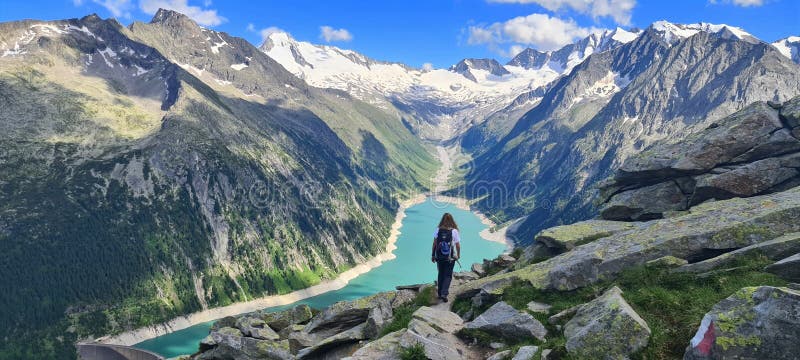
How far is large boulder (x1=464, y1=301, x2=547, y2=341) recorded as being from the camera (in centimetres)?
2052

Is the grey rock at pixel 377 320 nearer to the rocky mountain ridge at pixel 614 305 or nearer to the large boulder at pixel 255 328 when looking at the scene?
the rocky mountain ridge at pixel 614 305

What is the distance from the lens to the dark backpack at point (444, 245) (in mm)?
28156

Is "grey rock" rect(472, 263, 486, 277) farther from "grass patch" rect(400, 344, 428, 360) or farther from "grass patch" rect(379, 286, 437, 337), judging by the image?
"grass patch" rect(400, 344, 428, 360)

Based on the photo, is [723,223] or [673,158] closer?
[723,223]

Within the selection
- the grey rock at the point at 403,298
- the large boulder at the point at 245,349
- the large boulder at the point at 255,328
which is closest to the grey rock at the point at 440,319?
the grey rock at the point at 403,298

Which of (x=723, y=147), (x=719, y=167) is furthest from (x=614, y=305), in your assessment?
(x=723, y=147)

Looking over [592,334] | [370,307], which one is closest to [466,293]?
[370,307]

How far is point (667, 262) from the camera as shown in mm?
22453

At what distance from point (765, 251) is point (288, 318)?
27.7 metres

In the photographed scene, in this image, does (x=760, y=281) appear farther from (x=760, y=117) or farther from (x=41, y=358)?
(x=41, y=358)

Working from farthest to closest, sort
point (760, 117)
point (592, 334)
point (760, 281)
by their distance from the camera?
point (760, 117), point (760, 281), point (592, 334)

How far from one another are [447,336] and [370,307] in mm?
8038

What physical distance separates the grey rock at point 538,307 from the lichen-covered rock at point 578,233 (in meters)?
8.73

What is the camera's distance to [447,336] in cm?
2214
